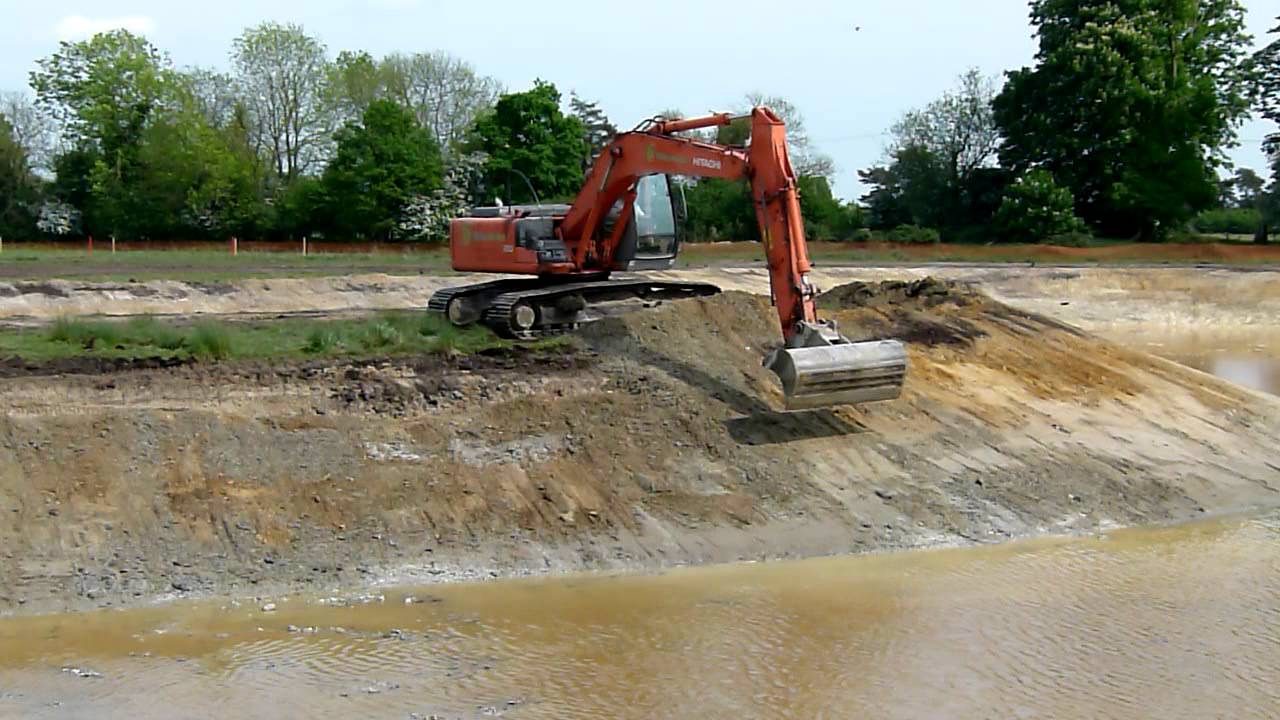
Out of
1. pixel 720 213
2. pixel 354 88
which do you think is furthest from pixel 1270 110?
pixel 354 88

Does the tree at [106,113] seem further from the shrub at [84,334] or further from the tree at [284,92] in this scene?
the shrub at [84,334]

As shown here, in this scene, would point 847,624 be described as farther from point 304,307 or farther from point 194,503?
point 304,307

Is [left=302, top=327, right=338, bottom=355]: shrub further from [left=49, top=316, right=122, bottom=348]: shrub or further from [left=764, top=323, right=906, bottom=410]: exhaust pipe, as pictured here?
[left=764, top=323, right=906, bottom=410]: exhaust pipe

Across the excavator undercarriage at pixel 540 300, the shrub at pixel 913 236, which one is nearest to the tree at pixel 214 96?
the shrub at pixel 913 236

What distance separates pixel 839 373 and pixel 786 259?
5.50ft

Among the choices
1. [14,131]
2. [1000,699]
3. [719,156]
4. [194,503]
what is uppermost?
[14,131]

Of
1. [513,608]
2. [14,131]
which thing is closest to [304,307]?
[513,608]

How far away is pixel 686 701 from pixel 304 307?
2030cm

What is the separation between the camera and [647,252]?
62.6 ft

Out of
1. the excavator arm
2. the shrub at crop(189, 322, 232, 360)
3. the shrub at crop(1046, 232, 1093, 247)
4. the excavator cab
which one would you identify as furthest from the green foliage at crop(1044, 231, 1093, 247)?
the shrub at crop(189, 322, 232, 360)

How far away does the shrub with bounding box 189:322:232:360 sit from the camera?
15.0 metres

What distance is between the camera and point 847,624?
10.5 m

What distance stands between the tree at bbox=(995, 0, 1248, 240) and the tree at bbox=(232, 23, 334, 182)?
3390 centimetres

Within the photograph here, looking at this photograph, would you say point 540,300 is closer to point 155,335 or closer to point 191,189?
point 155,335
